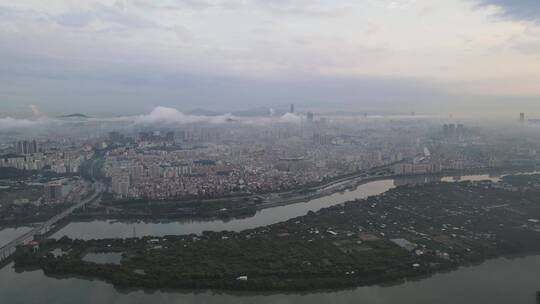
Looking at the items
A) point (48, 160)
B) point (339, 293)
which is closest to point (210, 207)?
point (339, 293)

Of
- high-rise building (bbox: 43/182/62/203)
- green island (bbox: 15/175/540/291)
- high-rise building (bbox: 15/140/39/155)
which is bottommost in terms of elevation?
green island (bbox: 15/175/540/291)

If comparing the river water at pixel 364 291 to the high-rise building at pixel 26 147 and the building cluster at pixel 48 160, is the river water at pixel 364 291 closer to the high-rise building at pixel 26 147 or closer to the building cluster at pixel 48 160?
the building cluster at pixel 48 160

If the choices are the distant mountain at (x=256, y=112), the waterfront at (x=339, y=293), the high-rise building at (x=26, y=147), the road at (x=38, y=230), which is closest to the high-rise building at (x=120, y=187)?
the road at (x=38, y=230)

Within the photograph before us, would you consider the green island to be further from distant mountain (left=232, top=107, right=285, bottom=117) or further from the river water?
distant mountain (left=232, top=107, right=285, bottom=117)

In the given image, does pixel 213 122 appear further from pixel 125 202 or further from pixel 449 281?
pixel 449 281

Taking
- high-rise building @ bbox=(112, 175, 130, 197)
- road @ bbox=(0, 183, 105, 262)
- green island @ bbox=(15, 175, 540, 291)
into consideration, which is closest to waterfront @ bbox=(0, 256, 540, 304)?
green island @ bbox=(15, 175, 540, 291)

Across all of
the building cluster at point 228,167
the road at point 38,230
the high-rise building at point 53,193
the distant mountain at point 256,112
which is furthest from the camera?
the distant mountain at point 256,112

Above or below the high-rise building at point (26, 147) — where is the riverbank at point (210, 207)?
below

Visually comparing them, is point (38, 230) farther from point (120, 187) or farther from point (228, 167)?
point (228, 167)

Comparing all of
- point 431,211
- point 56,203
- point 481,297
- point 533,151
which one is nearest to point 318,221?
point 431,211
